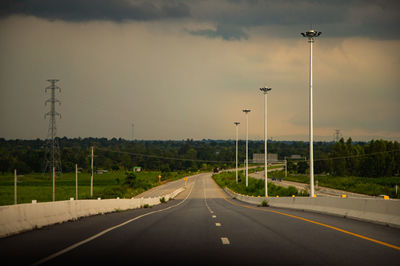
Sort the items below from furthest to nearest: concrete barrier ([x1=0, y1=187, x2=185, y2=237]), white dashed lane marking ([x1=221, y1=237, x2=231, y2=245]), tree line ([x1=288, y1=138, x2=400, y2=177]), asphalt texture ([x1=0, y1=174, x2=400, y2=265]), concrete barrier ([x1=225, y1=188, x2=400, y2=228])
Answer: tree line ([x1=288, y1=138, x2=400, y2=177]) < concrete barrier ([x1=225, y1=188, x2=400, y2=228]) < concrete barrier ([x1=0, y1=187, x2=185, y2=237]) < white dashed lane marking ([x1=221, y1=237, x2=231, y2=245]) < asphalt texture ([x1=0, y1=174, x2=400, y2=265])

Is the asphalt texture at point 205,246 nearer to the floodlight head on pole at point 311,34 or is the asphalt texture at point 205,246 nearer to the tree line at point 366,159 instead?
Result: the floodlight head on pole at point 311,34

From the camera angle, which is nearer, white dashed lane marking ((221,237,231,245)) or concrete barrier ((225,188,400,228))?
white dashed lane marking ((221,237,231,245))

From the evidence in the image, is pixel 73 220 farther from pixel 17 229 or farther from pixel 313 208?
pixel 313 208

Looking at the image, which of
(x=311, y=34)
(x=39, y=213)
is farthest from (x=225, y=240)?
(x=311, y=34)

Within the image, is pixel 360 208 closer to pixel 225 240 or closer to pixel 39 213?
pixel 225 240

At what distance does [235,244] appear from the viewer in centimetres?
1204

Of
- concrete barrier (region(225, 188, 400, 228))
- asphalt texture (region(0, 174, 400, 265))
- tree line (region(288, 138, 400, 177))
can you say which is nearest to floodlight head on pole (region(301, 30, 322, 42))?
concrete barrier (region(225, 188, 400, 228))

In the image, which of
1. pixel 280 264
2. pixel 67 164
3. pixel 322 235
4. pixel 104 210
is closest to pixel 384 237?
pixel 322 235

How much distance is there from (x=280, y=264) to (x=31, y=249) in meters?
5.49

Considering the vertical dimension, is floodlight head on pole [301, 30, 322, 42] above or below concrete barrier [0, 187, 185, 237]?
above

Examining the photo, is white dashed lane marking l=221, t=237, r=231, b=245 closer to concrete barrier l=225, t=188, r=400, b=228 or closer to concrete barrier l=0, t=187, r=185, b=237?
concrete barrier l=0, t=187, r=185, b=237

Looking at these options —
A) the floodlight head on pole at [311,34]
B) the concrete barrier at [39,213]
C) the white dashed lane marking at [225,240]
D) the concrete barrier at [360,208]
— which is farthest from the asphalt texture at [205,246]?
the floodlight head on pole at [311,34]

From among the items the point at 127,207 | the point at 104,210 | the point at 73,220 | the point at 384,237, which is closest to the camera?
the point at 384,237

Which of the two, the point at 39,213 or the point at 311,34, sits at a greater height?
the point at 311,34
